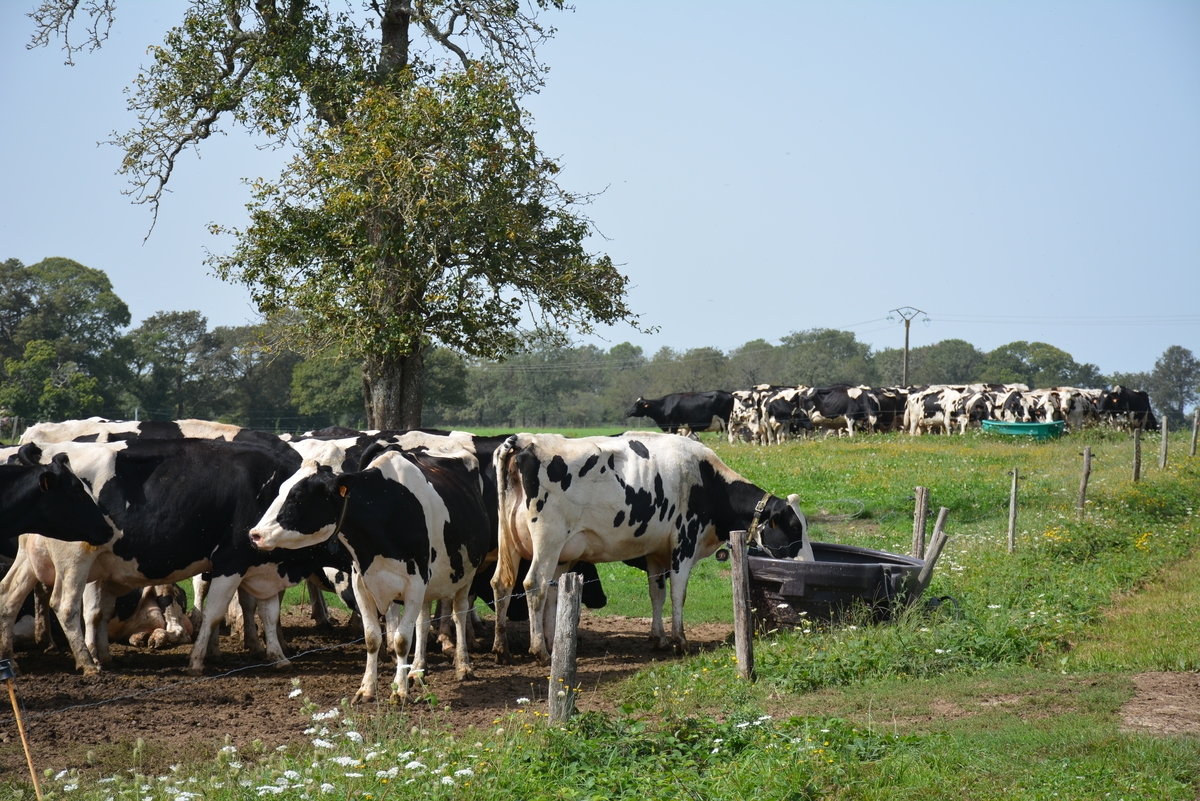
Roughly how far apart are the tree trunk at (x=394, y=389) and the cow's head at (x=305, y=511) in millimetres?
12303

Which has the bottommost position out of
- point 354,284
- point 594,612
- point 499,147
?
point 594,612

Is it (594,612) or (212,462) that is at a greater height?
(212,462)

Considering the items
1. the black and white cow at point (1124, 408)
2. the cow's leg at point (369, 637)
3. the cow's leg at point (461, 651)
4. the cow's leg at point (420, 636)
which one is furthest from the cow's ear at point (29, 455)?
the black and white cow at point (1124, 408)

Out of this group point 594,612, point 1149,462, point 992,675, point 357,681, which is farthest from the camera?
point 1149,462

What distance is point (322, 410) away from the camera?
68.6m

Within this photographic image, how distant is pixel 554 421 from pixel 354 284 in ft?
344

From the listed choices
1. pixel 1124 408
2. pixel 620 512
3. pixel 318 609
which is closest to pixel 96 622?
pixel 318 609

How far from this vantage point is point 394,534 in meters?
9.90

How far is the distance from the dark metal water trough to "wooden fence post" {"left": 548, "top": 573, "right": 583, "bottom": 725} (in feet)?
13.4

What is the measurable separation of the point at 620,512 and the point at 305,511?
4.03 meters

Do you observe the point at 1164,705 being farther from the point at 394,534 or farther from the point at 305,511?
the point at 305,511

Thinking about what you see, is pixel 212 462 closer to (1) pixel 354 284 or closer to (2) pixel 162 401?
(1) pixel 354 284

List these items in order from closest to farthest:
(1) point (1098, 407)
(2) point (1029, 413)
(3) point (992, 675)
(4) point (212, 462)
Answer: (3) point (992, 675), (4) point (212, 462), (2) point (1029, 413), (1) point (1098, 407)

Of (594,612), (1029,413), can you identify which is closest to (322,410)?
(1029,413)
